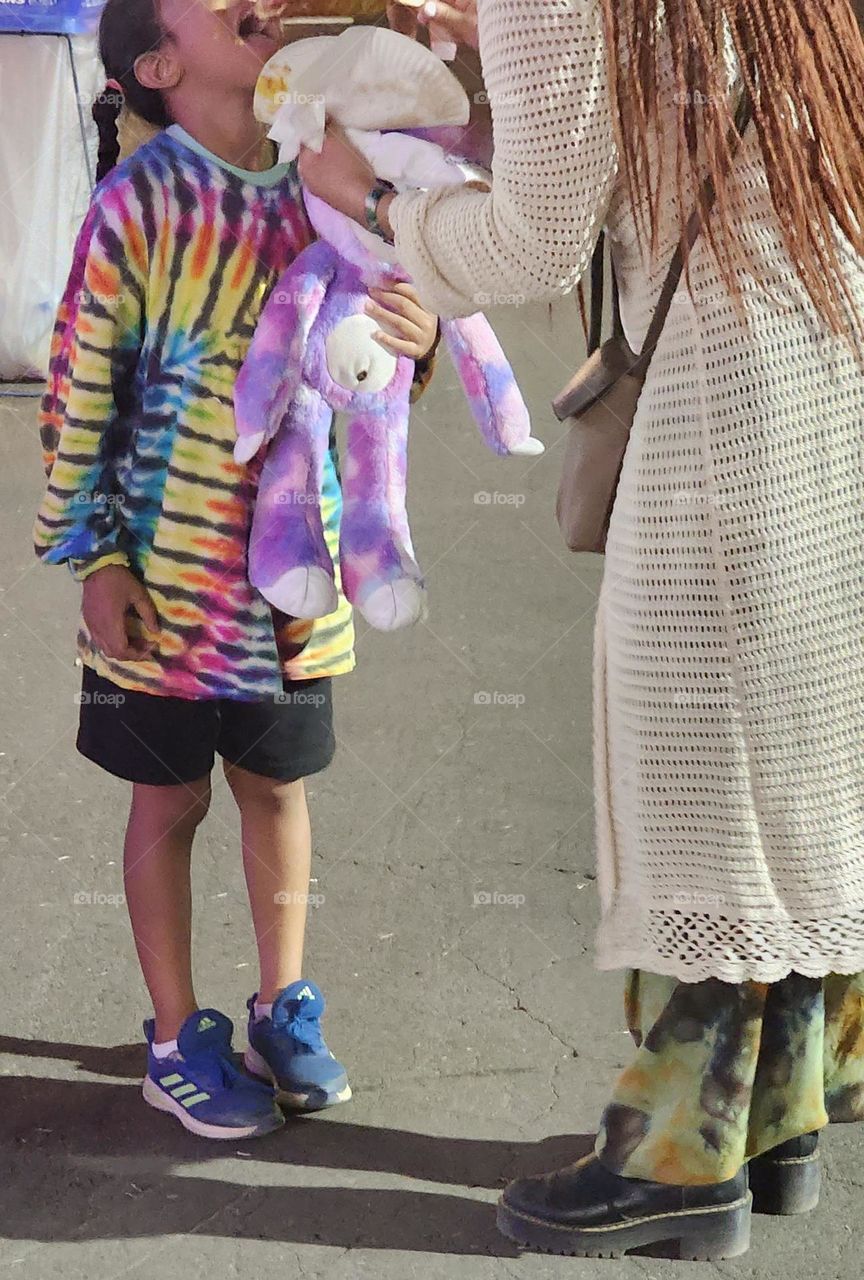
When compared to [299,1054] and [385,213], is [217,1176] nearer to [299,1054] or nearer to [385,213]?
[299,1054]

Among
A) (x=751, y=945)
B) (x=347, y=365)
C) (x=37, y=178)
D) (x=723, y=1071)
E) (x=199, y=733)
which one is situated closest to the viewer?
(x=751, y=945)

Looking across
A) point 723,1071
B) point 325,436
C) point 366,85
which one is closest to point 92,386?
point 325,436

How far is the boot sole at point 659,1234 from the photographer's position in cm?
228

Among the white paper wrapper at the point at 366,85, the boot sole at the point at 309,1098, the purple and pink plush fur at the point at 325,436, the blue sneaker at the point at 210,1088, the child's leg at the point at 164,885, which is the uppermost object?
the white paper wrapper at the point at 366,85

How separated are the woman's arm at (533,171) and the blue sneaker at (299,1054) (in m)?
1.26

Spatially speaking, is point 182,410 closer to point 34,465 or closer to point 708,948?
point 708,948

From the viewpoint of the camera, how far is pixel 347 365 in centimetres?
238

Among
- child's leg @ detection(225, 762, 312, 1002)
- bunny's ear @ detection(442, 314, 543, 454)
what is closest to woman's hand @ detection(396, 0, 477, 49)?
bunny's ear @ detection(442, 314, 543, 454)

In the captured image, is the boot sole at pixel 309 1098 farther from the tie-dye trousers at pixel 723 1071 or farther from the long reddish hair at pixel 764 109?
the long reddish hair at pixel 764 109

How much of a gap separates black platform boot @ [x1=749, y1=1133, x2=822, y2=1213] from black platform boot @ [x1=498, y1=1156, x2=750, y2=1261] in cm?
11

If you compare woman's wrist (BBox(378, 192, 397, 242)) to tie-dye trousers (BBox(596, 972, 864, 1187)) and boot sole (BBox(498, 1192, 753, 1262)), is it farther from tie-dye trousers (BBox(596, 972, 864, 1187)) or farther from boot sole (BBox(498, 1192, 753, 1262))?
boot sole (BBox(498, 1192, 753, 1262))

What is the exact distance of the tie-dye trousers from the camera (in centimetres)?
216

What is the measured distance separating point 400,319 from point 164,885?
98 cm

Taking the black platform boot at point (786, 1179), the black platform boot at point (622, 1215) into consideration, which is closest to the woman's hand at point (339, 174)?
the black platform boot at point (622, 1215)
